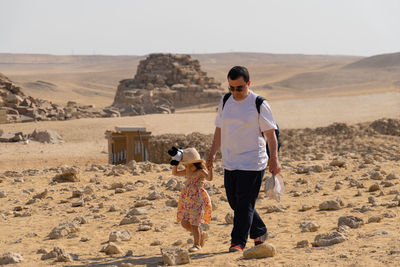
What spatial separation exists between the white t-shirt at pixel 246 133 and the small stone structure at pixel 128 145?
31.4 ft

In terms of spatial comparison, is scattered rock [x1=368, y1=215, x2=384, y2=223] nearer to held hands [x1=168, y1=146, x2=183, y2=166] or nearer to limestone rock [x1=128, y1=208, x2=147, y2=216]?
held hands [x1=168, y1=146, x2=183, y2=166]

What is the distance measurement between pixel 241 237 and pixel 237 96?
111cm

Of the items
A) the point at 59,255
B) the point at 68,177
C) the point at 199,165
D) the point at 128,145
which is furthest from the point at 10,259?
→ the point at 128,145

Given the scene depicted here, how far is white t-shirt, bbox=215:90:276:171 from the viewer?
4316 mm

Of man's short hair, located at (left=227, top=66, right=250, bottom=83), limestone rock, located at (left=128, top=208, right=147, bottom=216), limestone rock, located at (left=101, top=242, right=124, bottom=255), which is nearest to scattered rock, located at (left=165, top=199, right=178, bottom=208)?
limestone rock, located at (left=128, top=208, right=147, bottom=216)

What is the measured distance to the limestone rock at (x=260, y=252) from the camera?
4.16 metres

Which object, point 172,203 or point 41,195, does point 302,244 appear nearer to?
point 172,203

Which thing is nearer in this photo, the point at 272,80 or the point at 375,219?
the point at 375,219

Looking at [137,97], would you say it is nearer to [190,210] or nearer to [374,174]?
[374,174]

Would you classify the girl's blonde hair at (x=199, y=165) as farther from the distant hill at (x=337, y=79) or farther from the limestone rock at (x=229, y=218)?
the distant hill at (x=337, y=79)

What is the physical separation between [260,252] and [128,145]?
393 inches

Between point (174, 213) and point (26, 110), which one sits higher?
Result: point (174, 213)

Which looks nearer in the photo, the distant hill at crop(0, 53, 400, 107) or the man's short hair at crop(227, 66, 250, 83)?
the man's short hair at crop(227, 66, 250, 83)

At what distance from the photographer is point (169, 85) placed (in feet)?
136
